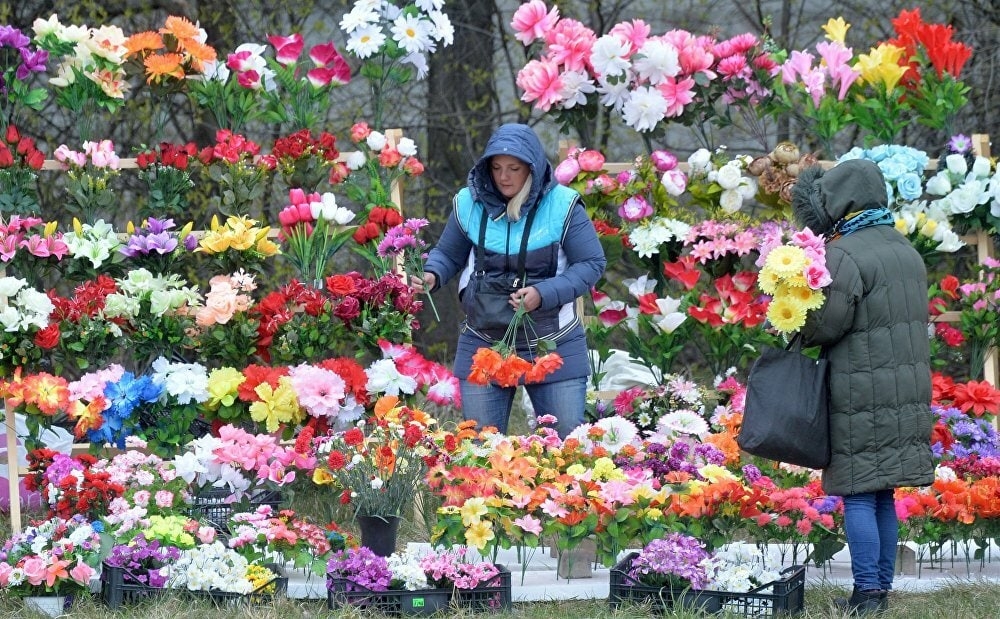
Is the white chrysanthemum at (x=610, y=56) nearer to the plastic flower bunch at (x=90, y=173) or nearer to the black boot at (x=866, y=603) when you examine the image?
the plastic flower bunch at (x=90, y=173)

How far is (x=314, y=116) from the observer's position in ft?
17.4

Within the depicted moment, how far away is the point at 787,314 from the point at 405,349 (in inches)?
67.7

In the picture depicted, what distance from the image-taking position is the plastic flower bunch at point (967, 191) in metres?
5.45

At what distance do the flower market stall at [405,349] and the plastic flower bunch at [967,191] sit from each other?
0.01m

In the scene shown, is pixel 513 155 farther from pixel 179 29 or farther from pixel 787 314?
pixel 179 29

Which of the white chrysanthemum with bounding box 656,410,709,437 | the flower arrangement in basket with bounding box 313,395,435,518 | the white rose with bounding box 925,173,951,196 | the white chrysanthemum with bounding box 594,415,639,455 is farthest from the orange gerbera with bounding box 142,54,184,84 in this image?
the white rose with bounding box 925,173,951,196

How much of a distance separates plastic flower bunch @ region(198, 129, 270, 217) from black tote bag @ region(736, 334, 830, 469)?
2.32 m

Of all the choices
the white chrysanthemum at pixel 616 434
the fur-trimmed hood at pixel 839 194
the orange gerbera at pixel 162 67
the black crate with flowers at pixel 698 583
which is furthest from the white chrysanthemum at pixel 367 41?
the black crate with flowers at pixel 698 583

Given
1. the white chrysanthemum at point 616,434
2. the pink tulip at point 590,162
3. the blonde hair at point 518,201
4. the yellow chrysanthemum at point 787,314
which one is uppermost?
the pink tulip at point 590,162

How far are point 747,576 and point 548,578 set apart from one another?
715 millimetres

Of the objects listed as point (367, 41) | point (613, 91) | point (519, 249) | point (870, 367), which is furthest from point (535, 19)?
point (870, 367)

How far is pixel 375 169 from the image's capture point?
520cm

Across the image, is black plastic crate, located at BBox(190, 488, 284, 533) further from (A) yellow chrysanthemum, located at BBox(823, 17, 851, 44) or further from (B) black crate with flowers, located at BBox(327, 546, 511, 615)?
(A) yellow chrysanthemum, located at BBox(823, 17, 851, 44)

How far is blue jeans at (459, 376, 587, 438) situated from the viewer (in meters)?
4.46
